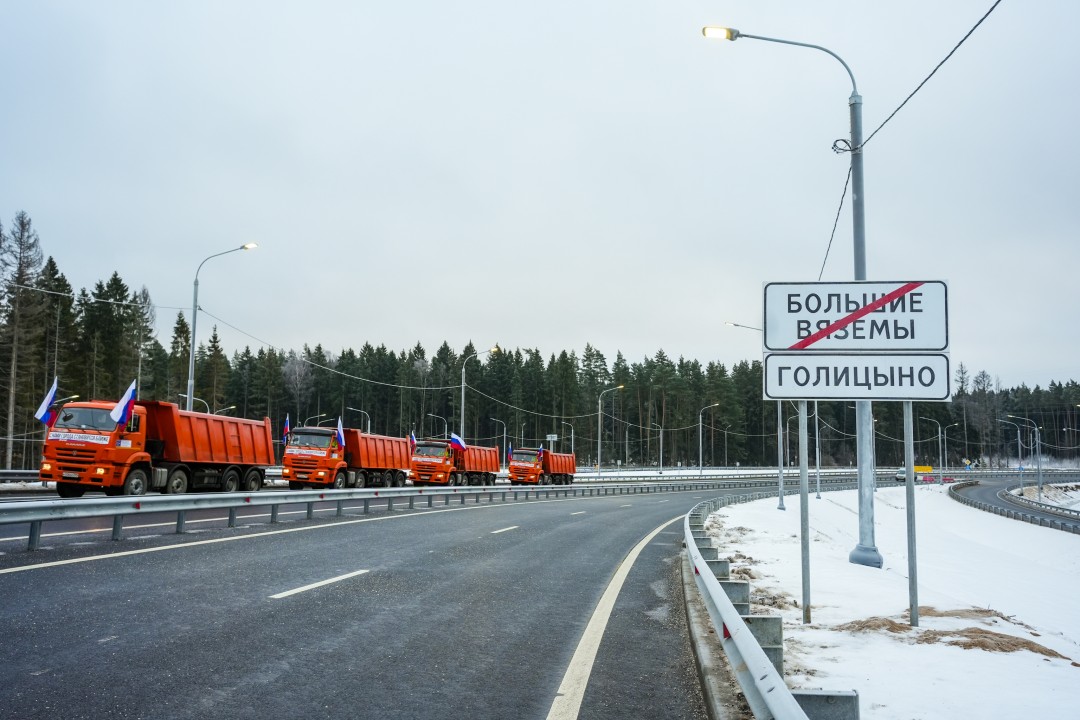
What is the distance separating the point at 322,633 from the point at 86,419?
18.5 m

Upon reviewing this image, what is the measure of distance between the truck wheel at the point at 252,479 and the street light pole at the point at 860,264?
71.5 feet

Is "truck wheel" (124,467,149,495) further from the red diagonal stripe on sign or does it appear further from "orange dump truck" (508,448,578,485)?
"orange dump truck" (508,448,578,485)

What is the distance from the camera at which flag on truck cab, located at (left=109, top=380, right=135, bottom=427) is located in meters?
21.2

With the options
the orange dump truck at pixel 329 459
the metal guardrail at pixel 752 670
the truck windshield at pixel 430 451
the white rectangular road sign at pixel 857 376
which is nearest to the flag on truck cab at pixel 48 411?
the orange dump truck at pixel 329 459

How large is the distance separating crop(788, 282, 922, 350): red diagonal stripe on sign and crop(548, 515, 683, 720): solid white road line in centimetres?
332

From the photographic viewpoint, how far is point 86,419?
21438 mm

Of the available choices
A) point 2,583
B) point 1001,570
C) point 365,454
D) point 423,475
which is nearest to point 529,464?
point 423,475

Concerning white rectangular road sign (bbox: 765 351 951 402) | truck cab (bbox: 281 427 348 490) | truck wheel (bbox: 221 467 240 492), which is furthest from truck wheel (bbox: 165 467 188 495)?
white rectangular road sign (bbox: 765 351 951 402)

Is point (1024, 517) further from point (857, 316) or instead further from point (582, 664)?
point (582, 664)

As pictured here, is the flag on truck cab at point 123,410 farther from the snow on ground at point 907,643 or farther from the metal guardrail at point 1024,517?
the metal guardrail at point 1024,517

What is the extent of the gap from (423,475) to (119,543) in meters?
30.2

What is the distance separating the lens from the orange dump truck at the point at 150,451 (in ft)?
68.9

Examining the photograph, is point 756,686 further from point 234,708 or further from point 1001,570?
point 1001,570

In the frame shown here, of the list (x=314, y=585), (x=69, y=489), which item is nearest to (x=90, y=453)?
(x=69, y=489)
